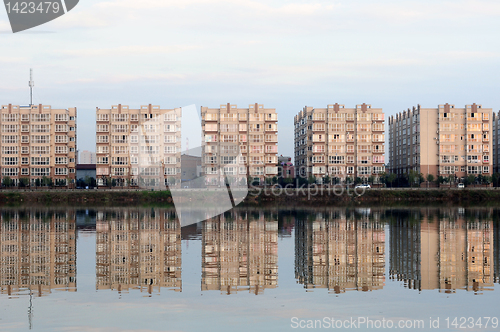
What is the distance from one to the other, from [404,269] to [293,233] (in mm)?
17643

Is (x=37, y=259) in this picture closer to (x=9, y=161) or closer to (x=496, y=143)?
(x=9, y=161)

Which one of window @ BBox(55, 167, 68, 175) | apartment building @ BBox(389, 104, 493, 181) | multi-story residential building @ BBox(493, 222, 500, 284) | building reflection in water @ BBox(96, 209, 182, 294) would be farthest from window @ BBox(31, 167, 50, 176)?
multi-story residential building @ BBox(493, 222, 500, 284)

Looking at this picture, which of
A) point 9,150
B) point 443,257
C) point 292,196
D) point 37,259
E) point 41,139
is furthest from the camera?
point 41,139

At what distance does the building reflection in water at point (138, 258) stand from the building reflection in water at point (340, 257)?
5719 mm

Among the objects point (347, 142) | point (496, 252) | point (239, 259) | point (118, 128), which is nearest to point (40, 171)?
point (118, 128)

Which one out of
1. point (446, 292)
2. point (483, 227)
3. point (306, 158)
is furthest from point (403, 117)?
point (446, 292)

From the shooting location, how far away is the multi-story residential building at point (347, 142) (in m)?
140

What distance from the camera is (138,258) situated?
2955 centimetres

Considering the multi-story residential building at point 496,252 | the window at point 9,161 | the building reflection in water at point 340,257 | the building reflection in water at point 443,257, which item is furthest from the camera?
the window at point 9,161

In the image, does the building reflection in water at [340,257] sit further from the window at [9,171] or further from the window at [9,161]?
the window at [9,161]

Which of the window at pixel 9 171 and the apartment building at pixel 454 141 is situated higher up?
the apartment building at pixel 454 141

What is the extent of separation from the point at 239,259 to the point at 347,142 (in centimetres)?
11376

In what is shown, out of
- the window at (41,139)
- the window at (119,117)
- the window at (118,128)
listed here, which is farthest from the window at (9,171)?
the window at (119,117)

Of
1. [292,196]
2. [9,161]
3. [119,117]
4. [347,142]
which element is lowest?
[292,196]
